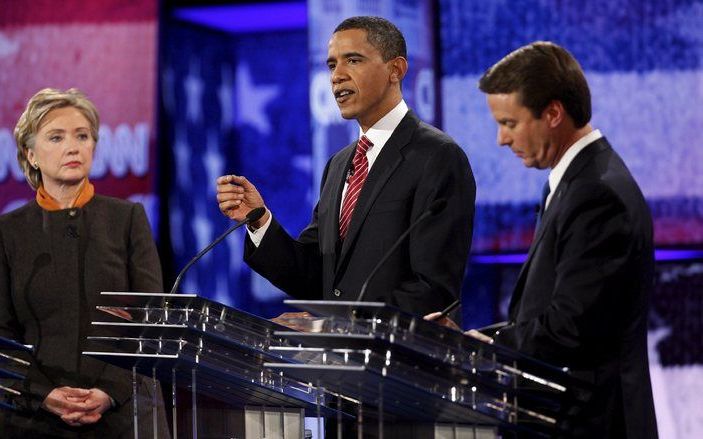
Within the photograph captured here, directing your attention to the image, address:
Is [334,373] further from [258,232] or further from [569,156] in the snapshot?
[258,232]

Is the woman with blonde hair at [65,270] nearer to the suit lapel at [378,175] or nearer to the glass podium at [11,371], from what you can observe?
the glass podium at [11,371]

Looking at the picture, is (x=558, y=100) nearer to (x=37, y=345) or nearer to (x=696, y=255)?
(x=37, y=345)

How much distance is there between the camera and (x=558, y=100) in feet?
8.17

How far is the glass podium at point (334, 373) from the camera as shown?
229cm

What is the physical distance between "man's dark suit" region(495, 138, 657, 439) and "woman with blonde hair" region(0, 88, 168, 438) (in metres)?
1.28

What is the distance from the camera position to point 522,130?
251 cm

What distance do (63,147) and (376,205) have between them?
96 centimetres

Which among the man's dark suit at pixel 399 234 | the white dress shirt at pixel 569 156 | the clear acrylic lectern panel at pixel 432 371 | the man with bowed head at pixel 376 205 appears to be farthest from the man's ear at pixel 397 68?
the clear acrylic lectern panel at pixel 432 371

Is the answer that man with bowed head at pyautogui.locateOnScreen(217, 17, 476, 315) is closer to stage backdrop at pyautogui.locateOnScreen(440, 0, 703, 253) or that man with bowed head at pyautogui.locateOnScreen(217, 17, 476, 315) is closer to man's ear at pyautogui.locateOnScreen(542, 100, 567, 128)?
man's ear at pyautogui.locateOnScreen(542, 100, 567, 128)

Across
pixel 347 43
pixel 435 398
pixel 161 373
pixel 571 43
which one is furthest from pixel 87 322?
pixel 571 43

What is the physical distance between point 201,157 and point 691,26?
97.7 inches

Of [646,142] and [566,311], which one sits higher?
[646,142]

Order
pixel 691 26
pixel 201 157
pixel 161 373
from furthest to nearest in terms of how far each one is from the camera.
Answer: pixel 201 157 → pixel 691 26 → pixel 161 373

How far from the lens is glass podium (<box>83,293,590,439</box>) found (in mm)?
2291
